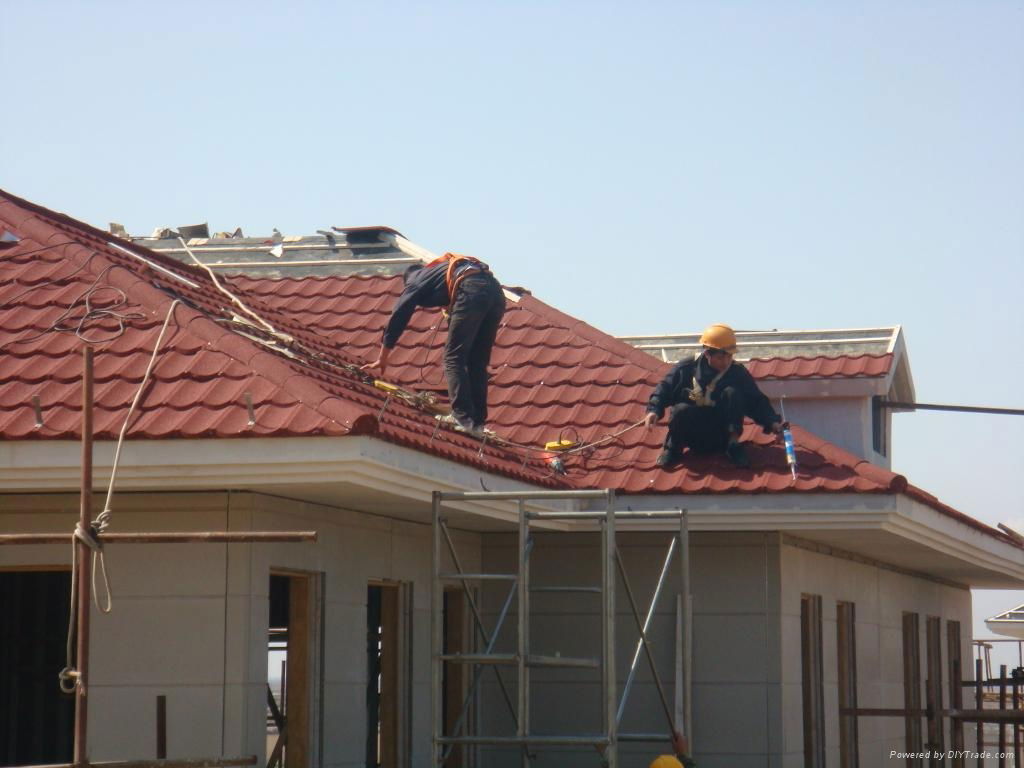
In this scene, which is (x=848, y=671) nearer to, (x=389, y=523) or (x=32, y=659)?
(x=389, y=523)

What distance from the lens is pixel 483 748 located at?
548 inches

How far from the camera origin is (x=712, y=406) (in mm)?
13359

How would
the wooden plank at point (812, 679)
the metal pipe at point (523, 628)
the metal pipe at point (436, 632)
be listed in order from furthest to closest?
the wooden plank at point (812, 679) → the metal pipe at point (436, 632) → the metal pipe at point (523, 628)

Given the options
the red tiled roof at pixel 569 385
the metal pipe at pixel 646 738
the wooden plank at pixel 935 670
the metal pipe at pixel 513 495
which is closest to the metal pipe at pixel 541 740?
the metal pipe at pixel 646 738

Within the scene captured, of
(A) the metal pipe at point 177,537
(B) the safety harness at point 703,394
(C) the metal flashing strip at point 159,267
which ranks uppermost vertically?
(C) the metal flashing strip at point 159,267

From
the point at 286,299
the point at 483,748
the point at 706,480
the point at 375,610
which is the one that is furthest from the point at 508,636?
the point at 286,299

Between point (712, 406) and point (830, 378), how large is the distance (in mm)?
2964

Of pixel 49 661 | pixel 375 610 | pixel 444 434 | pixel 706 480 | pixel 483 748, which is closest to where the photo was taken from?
pixel 444 434

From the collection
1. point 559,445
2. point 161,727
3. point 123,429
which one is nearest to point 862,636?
point 559,445

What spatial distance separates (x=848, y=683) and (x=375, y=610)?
4.71 m

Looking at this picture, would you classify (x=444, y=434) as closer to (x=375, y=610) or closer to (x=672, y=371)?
(x=672, y=371)

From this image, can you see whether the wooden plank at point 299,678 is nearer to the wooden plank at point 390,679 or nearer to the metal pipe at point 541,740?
the metal pipe at point 541,740

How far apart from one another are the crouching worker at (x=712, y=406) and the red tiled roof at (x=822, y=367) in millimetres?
2564

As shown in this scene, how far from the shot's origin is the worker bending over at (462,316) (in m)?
13.1
